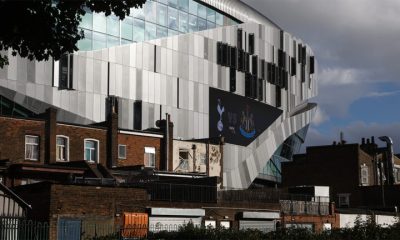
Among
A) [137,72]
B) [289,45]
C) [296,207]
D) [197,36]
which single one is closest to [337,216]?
[296,207]

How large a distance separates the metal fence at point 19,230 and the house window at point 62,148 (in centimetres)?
2525

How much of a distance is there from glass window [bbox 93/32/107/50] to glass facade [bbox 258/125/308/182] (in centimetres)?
3041

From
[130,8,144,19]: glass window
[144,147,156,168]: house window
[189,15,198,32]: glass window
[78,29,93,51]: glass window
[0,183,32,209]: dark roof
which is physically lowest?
[0,183,32,209]: dark roof

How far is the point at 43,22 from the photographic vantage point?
15.2m

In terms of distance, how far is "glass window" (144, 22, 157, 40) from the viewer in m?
76.1

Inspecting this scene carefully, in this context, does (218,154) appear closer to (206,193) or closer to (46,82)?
(46,82)

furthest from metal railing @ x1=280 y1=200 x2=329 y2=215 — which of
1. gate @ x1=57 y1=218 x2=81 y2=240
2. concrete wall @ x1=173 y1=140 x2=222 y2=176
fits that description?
gate @ x1=57 y1=218 x2=81 y2=240

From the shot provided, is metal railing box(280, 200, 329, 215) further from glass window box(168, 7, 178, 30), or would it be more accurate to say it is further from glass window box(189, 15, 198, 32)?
glass window box(189, 15, 198, 32)

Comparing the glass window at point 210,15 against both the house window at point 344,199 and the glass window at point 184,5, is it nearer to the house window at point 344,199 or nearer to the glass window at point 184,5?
the glass window at point 184,5

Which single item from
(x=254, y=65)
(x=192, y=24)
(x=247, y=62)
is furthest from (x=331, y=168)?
(x=192, y=24)

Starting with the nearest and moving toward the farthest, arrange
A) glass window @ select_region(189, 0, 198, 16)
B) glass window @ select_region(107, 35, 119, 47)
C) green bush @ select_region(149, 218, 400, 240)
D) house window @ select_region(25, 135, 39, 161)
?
green bush @ select_region(149, 218, 400, 240)
house window @ select_region(25, 135, 39, 161)
glass window @ select_region(107, 35, 119, 47)
glass window @ select_region(189, 0, 198, 16)

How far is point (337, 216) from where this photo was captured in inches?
2101

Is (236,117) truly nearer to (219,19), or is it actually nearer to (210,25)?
(210,25)

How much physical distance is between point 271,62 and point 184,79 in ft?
63.5
